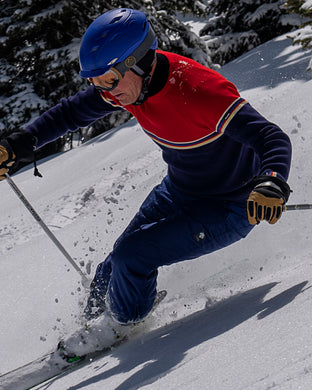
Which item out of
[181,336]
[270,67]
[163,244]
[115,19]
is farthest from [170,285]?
[270,67]

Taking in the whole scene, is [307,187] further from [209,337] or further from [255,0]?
[255,0]

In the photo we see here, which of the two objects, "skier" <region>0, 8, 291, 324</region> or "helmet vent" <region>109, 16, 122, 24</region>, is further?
"helmet vent" <region>109, 16, 122, 24</region>

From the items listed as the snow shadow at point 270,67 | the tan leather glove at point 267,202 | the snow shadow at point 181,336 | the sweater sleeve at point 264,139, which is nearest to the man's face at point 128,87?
the sweater sleeve at point 264,139

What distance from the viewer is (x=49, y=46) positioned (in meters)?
13.6

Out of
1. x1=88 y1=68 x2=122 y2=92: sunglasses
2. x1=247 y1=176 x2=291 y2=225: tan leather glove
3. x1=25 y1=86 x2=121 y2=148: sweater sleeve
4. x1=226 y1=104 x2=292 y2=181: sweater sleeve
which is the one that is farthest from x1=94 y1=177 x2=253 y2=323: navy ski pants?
x1=25 y1=86 x2=121 y2=148: sweater sleeve

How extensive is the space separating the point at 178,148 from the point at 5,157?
1.23 meters

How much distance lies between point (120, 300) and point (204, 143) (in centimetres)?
110

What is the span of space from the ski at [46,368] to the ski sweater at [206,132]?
1185mm

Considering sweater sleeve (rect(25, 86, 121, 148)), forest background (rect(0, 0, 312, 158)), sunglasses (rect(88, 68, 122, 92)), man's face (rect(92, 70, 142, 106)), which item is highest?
sunglasses (rect(88, 68, 122, 92))

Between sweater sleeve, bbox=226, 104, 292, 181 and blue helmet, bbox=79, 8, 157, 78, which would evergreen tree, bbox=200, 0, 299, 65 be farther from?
sweater sleeve, bbox=226, 104, 292, 181

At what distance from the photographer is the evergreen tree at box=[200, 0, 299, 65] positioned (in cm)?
1588

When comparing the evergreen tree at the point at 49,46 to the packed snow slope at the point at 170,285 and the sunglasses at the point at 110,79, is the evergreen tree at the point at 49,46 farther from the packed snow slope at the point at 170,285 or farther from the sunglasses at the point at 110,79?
the sunglasses at the point at 110,79

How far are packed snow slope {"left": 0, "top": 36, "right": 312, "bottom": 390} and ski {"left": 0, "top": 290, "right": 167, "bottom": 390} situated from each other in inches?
5.8

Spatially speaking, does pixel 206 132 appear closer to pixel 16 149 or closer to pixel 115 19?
pixel 115 19
